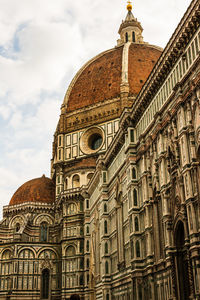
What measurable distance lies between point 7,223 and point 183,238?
39.7m

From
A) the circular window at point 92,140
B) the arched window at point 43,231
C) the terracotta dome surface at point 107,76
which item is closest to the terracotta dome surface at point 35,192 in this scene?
the arched window at point 43,231

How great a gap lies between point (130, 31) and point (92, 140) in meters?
26.6

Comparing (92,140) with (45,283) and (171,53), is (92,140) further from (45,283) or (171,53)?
(171,53)

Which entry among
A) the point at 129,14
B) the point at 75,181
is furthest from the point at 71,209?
the point at 129,14

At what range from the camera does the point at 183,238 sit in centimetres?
2172

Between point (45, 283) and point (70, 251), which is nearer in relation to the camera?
point (70, 251)

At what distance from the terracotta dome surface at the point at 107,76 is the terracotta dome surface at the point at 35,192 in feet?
38.3

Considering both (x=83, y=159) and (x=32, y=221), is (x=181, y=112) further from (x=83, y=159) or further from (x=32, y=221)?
(x=32, y=221)

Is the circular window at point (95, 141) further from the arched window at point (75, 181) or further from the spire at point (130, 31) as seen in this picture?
the spire at point (130, 31)

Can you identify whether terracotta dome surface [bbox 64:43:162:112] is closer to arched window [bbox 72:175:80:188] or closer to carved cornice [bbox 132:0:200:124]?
arched window [bbox 72:175:80:188]

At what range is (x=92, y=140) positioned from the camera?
58094 millimetres

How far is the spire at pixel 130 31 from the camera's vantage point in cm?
7350

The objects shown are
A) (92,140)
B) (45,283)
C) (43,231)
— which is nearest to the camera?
(45,283)

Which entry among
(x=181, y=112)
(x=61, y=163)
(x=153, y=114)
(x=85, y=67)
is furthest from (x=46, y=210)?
(x=181, y=112)
